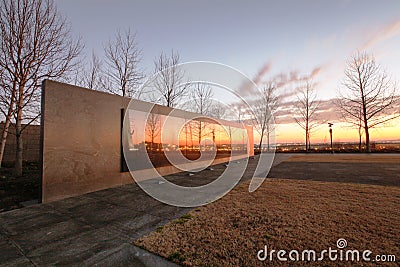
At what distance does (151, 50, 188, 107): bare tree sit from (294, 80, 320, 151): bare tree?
16.3 metres

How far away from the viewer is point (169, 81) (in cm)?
1173

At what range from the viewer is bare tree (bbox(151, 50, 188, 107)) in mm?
11447

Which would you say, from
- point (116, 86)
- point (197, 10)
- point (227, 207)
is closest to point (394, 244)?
point (227, 207)

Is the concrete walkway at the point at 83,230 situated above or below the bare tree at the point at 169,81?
below

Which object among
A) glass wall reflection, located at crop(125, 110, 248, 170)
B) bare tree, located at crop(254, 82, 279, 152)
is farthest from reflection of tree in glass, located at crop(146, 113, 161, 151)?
bare tree, located at crop(254, 82, 279, 152)

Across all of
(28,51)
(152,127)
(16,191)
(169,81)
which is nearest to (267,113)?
(169,81)

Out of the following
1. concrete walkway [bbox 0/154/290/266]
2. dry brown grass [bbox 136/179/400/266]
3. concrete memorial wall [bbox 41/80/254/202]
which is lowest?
concrete walkway [bbox 0/154/290/266]

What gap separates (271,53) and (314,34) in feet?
5.86

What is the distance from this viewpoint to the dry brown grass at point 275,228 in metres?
1.99

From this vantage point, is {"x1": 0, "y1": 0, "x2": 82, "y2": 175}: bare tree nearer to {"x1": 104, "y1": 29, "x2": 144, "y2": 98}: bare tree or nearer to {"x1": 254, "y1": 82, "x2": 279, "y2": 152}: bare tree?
{"x1": 104, "y1": 29, "x2": 144, "y2": 98}: bare tree

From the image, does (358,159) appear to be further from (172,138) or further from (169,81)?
(169,81)

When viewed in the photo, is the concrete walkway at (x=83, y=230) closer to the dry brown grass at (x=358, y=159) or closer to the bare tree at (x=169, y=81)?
the bare tree at (x=169, y=81)

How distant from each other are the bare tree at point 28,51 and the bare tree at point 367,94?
22613 mm

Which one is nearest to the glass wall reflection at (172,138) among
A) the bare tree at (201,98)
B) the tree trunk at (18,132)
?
the bare tree at (201,98)
